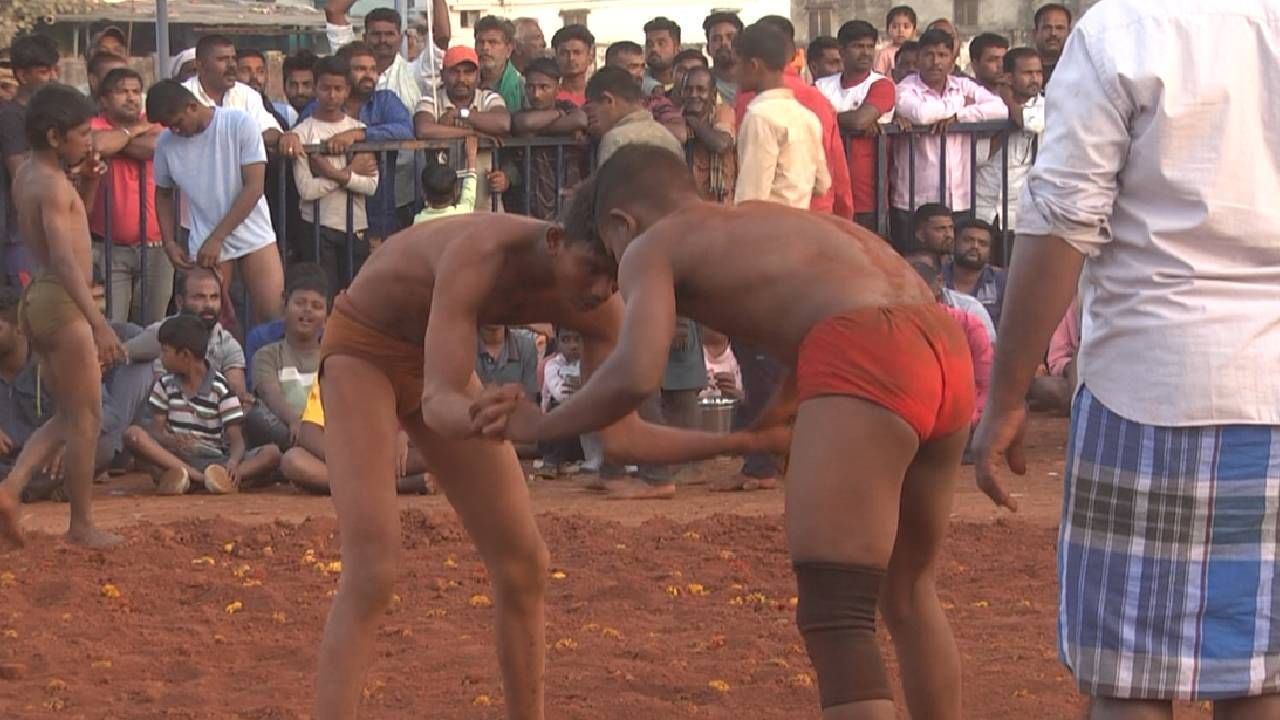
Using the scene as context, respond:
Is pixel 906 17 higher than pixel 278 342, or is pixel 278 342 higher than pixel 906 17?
pixel 906 17

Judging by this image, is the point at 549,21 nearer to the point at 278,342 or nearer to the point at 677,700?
the point at 278,342

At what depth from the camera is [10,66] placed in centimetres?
1091

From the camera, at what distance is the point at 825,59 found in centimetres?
1214

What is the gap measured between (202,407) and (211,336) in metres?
0.42

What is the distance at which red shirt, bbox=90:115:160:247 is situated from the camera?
1065cm

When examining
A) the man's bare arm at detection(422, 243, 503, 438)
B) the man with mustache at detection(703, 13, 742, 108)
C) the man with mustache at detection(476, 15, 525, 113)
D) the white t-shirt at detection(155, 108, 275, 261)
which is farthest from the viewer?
the man with mustache at detection(703, 13, 742, 108)

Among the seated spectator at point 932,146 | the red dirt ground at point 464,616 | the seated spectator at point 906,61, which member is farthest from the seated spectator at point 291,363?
the seated spectator at point 906,61

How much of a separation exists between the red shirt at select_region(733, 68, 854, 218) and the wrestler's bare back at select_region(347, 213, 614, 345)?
514cm

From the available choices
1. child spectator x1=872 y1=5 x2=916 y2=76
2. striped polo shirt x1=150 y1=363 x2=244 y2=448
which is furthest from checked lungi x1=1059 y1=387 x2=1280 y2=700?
child spectator x1=872 y1=5 x2=916 y2=76

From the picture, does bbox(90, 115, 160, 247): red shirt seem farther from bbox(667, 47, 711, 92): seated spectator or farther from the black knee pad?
the black knee pad

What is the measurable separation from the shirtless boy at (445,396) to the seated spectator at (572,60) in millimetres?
6698

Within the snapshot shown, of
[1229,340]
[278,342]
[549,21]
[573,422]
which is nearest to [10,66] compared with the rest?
[278,342]

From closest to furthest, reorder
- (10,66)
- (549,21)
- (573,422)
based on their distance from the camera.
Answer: (573,422)
(10,66)
(549,21)

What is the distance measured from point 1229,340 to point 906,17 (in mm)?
10369
